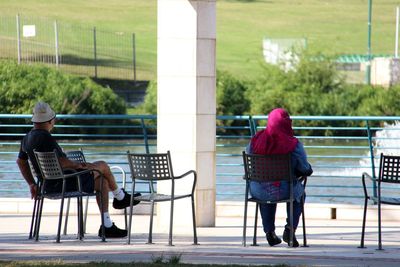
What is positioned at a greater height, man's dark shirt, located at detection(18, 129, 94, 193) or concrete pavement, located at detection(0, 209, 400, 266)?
man's dark shirt, located at detection(18, 129, 94, 193)

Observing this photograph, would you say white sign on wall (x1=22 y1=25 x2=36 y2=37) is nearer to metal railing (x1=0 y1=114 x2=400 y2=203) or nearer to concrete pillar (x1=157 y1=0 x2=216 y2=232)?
metal railing (x1=0 y1=114 x2=400 y2=203)

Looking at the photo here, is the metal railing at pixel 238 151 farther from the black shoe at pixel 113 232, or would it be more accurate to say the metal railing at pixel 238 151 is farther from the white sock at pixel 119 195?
the black shoe at pixel 113 232

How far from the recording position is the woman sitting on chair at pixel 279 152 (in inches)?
362

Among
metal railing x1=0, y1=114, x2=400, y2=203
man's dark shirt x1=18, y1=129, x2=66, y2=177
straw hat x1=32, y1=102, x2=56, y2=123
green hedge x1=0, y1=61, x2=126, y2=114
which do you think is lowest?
metal railing x1=0, y1=114, x2=400, y2=203

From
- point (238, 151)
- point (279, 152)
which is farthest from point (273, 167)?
point (238, 151)

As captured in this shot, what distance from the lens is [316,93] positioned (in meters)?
46.4

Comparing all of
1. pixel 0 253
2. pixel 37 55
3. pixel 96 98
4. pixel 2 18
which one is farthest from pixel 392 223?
pixel 2 18

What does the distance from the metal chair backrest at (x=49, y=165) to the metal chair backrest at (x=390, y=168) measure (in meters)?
2.52

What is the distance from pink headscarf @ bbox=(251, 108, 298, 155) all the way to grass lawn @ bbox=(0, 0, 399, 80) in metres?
51.6

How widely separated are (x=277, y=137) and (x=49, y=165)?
183 centimetres

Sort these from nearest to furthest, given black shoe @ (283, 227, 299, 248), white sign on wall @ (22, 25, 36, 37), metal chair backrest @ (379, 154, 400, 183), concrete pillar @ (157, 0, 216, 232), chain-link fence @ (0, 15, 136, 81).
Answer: metal chair backrest @ (379, 154, 400, 183) → black shoe @ (283, 227, 299, 248) → concrete pillar @ (157, 0, 216, 232) → chain-link fence @ (0, 15, 136, 81) → white sign on wall @ (22, 25, 36, 37)

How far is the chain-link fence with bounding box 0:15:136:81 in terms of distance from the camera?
180 ft

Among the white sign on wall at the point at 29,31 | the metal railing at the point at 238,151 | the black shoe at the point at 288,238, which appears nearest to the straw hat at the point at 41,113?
the black shoe at the point at 288,238

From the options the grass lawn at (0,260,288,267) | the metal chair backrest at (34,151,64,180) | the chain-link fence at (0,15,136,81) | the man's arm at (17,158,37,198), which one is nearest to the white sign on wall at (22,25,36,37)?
the chain-link fence at (0,15,136,81)
